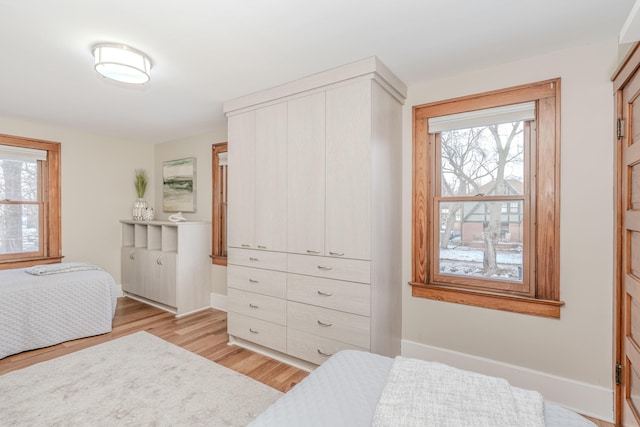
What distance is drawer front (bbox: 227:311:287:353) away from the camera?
2.69 m

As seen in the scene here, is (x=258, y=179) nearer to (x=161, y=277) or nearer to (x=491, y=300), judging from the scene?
(x=491, y=300)

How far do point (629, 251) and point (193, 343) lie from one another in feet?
11.5

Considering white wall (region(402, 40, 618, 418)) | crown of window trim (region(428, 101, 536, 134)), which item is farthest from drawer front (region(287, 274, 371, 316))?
crown of window trim (region(428, 101, 536, 134))

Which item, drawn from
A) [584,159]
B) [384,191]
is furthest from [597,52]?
[384,191]

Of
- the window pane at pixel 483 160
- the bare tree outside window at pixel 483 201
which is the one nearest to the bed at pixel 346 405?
the bare tree outside window at pixel 483 201

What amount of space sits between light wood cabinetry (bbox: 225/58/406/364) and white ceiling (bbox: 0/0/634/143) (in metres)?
0.23

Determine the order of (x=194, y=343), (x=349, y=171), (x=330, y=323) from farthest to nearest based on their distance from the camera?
1. (x=194, y=343)
2. (x=330, y=323)
3. (x=349, y=171)

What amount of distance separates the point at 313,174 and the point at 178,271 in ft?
8.09

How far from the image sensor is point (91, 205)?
4.38 m

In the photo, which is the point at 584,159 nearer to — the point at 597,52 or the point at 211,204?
the point at 597,52

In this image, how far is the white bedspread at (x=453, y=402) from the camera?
0.96 m

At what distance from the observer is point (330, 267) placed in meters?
2.39

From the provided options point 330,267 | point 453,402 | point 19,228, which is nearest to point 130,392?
point 330,267

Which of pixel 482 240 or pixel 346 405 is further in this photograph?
pixel 482 240
